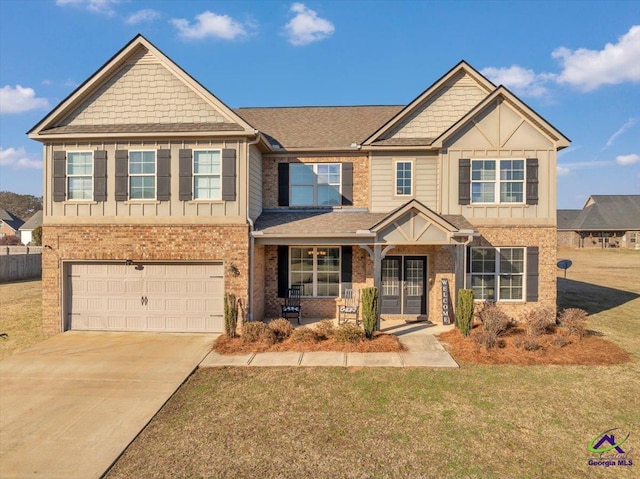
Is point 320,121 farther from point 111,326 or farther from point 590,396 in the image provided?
point 590,396

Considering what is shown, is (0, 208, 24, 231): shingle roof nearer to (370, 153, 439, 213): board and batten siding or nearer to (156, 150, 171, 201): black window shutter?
(156, 150, 171, 201): black window shutter

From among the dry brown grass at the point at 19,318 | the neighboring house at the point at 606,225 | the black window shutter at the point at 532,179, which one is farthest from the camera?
the neighboring house at the point at 606,225

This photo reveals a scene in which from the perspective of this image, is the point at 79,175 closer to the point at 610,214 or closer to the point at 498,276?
the point at 498,276

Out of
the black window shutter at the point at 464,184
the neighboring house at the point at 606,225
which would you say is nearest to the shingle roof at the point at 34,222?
the black window shutter at the point at 464,184

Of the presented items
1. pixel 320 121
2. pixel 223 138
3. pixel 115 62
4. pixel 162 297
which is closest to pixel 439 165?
pixel 320 121

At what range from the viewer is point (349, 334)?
9.24 m

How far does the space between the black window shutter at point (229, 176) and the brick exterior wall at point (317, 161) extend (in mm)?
2216

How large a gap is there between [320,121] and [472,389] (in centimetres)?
1143

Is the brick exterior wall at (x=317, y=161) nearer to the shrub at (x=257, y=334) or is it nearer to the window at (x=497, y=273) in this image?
the window at (x=497, y=273)

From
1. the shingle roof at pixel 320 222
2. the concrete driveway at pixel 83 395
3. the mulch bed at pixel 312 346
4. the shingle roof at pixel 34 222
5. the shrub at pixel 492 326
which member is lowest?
the concrete driveway at pixel 83 395

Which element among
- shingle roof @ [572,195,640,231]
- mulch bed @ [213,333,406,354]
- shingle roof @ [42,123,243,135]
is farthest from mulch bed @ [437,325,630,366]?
shingle roof @ [572,195,640,231]

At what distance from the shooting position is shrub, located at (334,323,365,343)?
9.22 metres

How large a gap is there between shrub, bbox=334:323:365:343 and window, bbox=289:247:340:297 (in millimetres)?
A: 2950

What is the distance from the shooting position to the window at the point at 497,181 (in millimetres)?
11430
